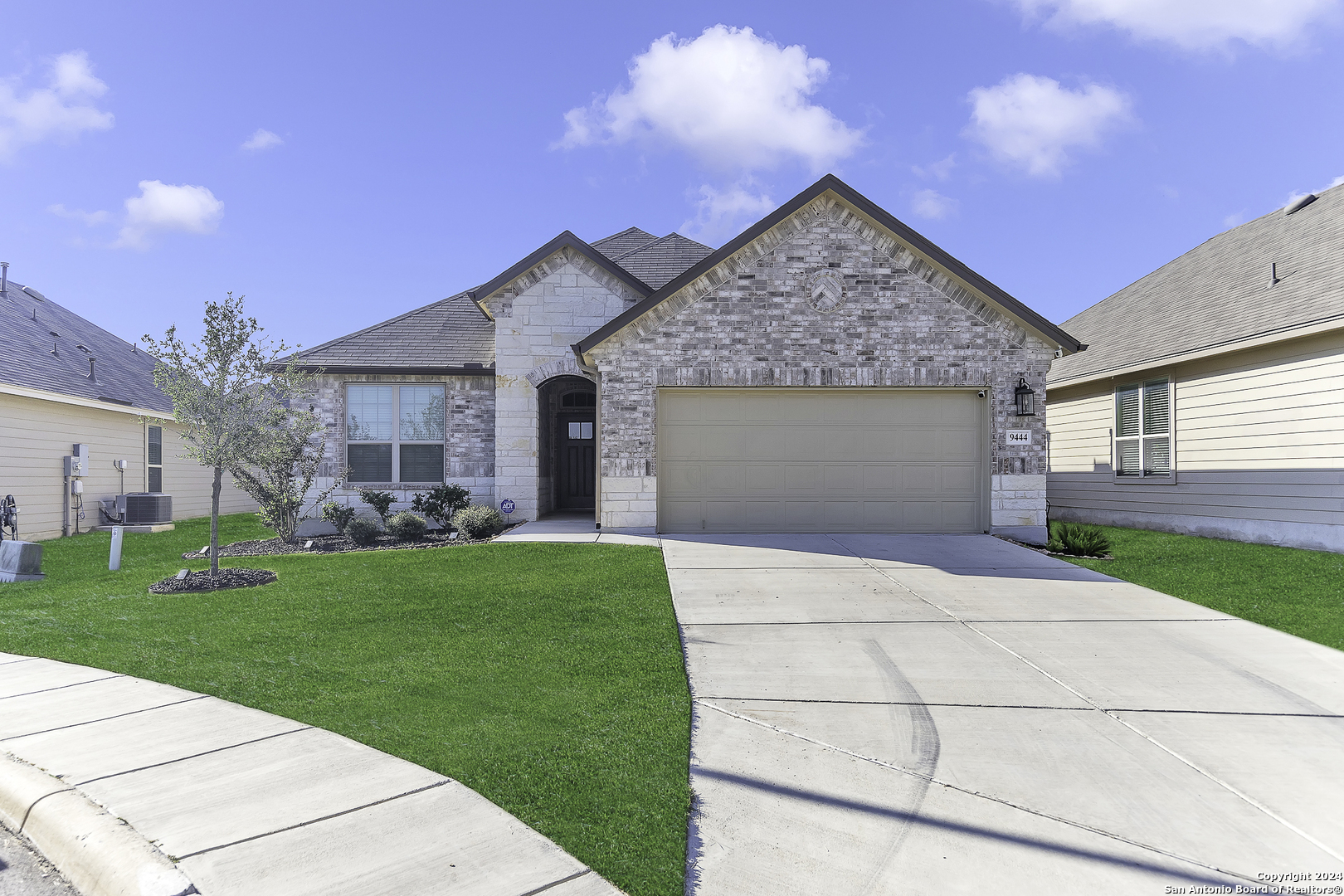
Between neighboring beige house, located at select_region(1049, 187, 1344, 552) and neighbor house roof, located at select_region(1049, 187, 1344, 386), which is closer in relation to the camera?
neighboring beige house, located at select_region(1049, 187, 1344, 552)

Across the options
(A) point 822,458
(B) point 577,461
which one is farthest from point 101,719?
(B) point 577,461

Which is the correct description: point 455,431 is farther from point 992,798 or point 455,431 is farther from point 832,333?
point 992,798

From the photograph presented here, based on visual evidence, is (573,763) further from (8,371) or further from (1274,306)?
(8,371)

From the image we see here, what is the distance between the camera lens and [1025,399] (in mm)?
12625

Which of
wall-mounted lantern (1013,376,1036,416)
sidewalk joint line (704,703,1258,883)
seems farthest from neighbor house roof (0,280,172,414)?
wall-mounted lantern (1013,376,1036,416)

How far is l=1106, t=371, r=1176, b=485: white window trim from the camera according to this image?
14812mm

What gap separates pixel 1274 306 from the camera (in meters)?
12.9

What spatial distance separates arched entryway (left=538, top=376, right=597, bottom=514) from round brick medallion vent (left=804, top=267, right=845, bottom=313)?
5512 mm

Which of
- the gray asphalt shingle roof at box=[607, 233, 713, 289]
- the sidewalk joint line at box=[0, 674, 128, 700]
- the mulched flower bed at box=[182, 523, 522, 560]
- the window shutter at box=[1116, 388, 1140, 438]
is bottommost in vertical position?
the sidewalk joint line at box=[0, 674, 128, 700]

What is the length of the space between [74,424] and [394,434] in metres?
7.51

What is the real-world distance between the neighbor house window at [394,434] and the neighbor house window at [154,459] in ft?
25.3

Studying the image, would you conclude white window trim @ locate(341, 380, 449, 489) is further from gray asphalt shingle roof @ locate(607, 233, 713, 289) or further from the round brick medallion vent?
the round brick medallion vent

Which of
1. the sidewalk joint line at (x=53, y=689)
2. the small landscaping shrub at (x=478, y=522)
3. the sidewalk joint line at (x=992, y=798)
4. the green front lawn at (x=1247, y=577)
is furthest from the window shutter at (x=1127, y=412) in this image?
the sidewalk joint line at (x=53, y=689)

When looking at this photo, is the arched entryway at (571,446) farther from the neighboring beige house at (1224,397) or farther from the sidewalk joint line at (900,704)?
the sidewalk joint line at (900,704)
